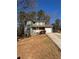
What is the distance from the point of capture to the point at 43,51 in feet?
7.41

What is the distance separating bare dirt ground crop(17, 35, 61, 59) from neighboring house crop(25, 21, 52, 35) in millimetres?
67

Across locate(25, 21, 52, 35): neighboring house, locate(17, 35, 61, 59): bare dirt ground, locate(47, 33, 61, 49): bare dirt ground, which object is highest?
locate(25, 21, 52, 35): neighboring house

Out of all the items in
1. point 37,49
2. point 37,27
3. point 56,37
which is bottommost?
point 37,49

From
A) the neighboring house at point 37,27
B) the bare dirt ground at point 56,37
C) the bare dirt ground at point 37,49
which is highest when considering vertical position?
the neighboring house at point 37,27

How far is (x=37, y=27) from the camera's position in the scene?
2.29 metres

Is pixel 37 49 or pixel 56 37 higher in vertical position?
pixel 56 37

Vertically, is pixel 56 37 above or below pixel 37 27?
below

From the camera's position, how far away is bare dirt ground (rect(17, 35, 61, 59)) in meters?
2.25

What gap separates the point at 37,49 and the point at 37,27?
29 centimetres

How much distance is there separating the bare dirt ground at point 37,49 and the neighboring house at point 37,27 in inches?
2.6

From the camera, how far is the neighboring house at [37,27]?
2.27m
